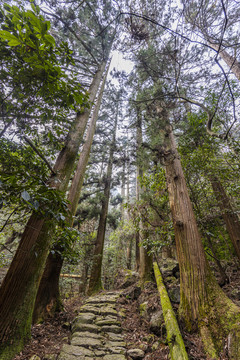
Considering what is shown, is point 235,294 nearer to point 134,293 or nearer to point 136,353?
point 136,353

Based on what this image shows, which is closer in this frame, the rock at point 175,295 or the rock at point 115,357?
the rock at point 115,357

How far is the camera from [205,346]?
Answer: 2416mm

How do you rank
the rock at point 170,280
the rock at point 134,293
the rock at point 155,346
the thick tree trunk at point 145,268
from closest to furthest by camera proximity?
the rock at point 155,346
the rock at point 170,280
the rock at point 134,293
the thick tree trunk at point 145,268

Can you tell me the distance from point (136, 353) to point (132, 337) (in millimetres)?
723

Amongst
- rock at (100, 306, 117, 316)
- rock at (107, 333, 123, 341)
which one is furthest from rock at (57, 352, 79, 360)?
rock at (100, 306, 117, 316)

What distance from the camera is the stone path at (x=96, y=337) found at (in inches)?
104

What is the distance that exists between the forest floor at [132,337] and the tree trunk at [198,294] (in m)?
0.21

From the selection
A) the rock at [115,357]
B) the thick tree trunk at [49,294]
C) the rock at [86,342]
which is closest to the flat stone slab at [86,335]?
the rock at [86,342]

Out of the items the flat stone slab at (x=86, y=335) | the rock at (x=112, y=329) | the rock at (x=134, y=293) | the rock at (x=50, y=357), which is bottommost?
the rock at (x=50, y=357)

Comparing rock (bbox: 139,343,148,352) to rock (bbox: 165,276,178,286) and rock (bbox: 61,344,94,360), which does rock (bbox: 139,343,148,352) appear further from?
rock (bbox: 165,276,178,286)

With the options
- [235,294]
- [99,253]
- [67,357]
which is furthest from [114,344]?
[99,253]

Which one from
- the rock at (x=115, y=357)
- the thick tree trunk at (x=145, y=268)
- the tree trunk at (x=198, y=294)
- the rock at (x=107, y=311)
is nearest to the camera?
the tree trunk at (x=198, y=294)

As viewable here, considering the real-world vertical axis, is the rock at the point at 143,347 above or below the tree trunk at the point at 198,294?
below

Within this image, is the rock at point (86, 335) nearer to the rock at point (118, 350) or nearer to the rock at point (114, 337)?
the rock at point (114, 337)
